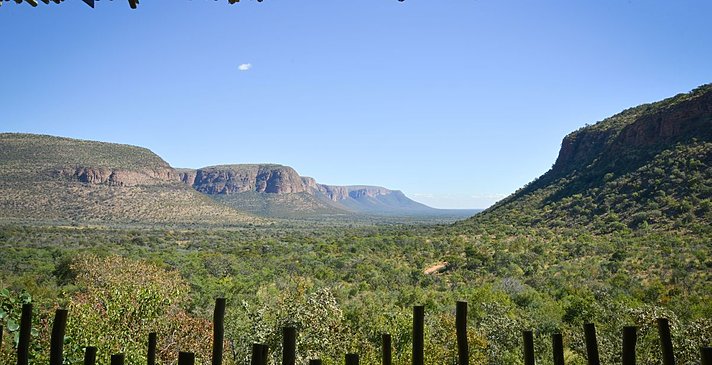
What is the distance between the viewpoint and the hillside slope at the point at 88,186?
7819 centimetres

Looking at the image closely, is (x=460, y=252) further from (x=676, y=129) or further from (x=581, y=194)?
(x=676, y=129)

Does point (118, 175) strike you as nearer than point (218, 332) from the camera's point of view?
No

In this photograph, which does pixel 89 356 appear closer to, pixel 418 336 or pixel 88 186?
pixel 418 336

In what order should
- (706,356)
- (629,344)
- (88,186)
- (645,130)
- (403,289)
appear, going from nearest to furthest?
(706,356) < (629,344) < (403,289) < (645,130) < (88,186)

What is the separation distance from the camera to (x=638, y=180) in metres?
48.1

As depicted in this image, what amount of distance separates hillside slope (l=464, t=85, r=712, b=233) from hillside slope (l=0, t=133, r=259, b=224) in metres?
67.4

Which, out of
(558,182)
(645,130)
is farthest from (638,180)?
(558,182)

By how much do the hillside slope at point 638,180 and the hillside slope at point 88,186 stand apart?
67401mm

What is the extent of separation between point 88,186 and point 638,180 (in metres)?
93.9

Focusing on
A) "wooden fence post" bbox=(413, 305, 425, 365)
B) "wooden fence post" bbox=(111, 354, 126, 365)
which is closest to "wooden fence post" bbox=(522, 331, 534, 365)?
"wooden fence post" bbox=(413, 305, 425, 365)

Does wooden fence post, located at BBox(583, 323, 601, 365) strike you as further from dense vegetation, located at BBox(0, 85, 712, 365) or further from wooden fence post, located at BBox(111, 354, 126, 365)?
dense vegetation, located at BBox(0, 85, 712, 365)

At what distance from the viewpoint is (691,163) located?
4466cm

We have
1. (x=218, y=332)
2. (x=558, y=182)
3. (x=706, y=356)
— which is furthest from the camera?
(x=558, y=182)

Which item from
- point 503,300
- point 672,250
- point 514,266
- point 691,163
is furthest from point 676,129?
point 503,300
